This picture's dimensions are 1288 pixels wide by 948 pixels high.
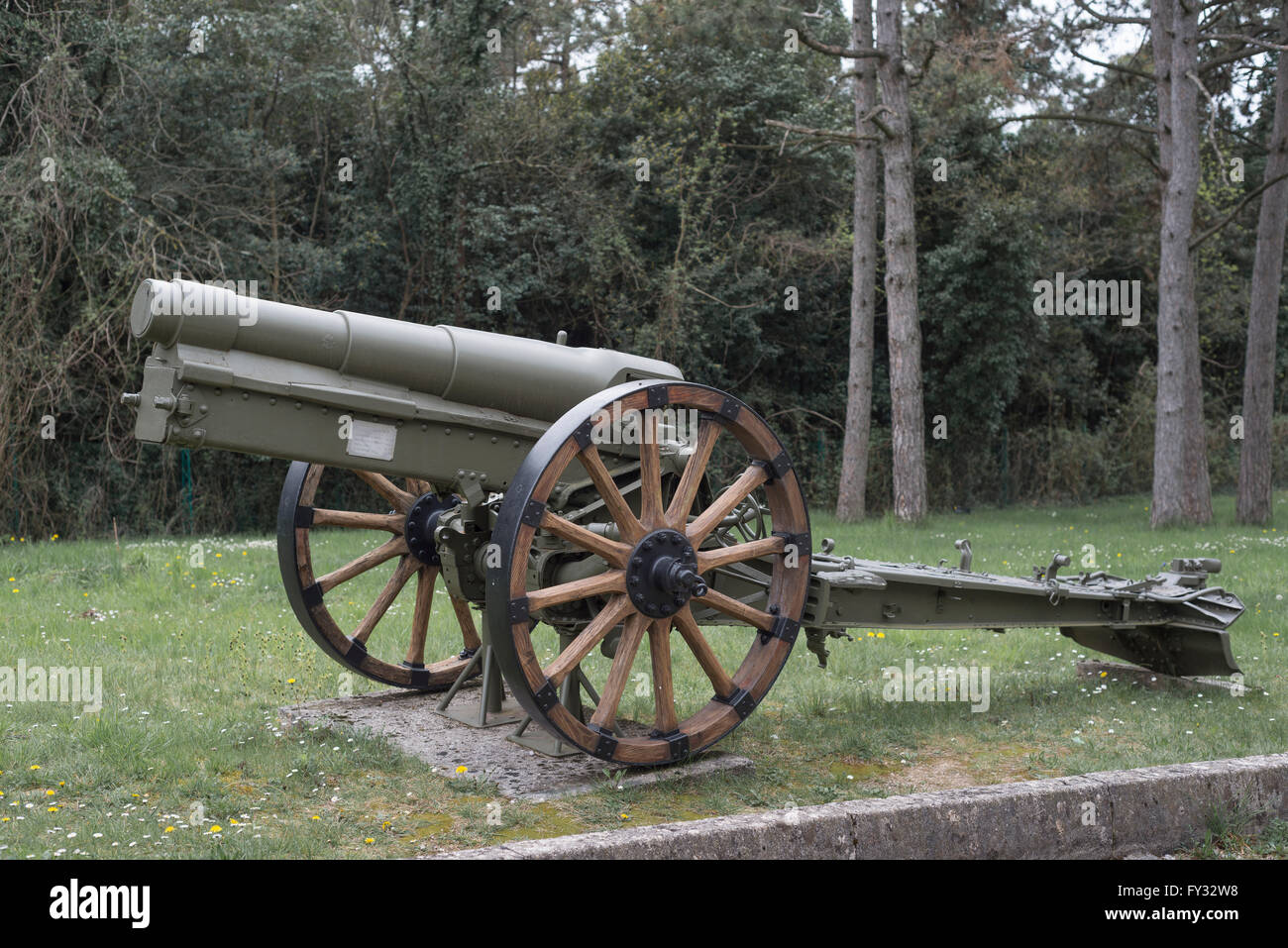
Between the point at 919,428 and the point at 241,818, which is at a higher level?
the point at 919,428

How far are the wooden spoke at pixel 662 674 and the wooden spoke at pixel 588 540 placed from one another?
0.31 m

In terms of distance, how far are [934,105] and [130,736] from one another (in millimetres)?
16581

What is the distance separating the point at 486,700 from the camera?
606 cm

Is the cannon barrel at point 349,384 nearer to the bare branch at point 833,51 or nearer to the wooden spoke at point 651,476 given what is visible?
the wooden spoke at point 651,476

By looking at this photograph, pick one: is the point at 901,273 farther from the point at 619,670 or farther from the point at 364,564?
the point at 619,670

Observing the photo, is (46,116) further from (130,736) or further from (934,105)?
(934,105)

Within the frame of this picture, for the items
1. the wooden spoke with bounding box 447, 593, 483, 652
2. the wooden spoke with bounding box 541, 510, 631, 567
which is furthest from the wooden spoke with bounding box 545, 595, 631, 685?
the wooden spoke with bounding box 447, 593, 483, 652

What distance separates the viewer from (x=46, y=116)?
1366cm

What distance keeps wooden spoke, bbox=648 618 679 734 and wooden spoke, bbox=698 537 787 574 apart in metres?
0.30

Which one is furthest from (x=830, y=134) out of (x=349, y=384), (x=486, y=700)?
(x=349, y=384)

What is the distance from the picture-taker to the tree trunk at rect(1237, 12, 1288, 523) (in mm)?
16766

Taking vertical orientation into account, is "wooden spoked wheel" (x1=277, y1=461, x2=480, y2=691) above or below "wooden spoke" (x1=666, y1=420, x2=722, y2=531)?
below

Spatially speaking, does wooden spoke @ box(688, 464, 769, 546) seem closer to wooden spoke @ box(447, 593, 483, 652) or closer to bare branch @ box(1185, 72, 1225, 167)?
wooden spoke @ box(447, 593, 483, 652)
